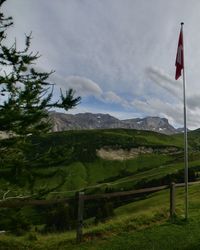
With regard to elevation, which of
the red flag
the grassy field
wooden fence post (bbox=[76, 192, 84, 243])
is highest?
the red flag

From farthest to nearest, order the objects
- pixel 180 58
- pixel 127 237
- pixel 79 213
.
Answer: pixel 180 58, pixel 127 237, pixel 79 213

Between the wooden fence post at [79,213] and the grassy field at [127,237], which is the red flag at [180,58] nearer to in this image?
the grassy field at [127,237]

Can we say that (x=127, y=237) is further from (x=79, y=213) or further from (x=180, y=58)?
(x=180, y=58)

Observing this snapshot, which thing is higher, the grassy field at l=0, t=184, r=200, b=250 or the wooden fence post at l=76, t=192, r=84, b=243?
the wooden fence post at l=76, t=192, r=84, b=243

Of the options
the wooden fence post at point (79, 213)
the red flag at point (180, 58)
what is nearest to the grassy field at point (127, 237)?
the wooden fence post at point (79, 213)

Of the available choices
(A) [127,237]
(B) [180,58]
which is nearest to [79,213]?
(A) [127,237]

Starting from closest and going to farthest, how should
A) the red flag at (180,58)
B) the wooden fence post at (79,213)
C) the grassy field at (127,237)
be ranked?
the grassy field at (127,237) < the wooden fence post at (79,213) < the red flag at (180,58)

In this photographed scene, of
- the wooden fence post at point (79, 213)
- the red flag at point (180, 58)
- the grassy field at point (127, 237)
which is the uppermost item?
the red flag at point (180, 58)

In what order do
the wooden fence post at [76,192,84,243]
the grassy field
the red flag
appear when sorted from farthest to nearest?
the red flag, the wooden fence post at [76,192,84,243], the grassy field

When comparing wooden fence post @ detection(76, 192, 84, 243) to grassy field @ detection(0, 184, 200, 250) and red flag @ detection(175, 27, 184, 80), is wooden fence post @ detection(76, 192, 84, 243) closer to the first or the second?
grassy field @ detection(0, 184, 200, 250)

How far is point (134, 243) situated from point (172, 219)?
16.4 ft

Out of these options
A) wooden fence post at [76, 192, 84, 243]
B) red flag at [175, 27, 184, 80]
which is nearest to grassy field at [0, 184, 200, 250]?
wooden fence post at [76, 192, 84, 243]

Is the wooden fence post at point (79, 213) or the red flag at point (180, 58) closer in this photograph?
the wooden fence post at point (79, 213)

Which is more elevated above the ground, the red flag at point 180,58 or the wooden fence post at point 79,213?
the red flag at point 180,58
